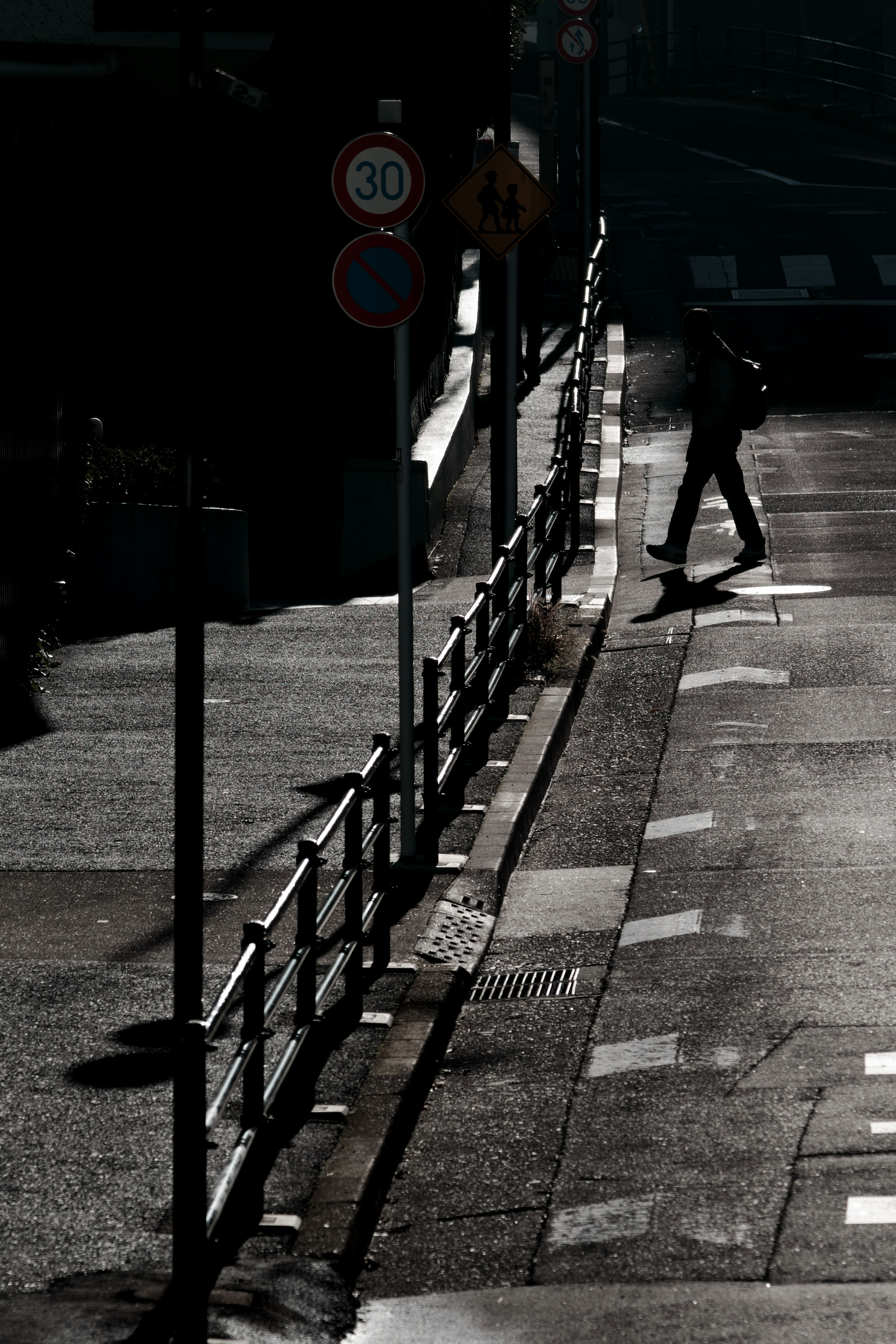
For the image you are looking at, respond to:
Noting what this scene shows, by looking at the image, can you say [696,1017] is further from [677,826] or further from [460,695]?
[460,695]

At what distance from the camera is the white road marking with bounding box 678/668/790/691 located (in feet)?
42.0

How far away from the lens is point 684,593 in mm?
15617

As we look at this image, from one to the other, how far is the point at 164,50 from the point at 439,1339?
10.5 metres

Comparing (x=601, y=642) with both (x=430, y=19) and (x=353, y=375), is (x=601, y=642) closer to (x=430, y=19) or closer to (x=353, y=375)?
(x=353, y=375)

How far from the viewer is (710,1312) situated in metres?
5.13

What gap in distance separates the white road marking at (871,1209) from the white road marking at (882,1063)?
3.23ft

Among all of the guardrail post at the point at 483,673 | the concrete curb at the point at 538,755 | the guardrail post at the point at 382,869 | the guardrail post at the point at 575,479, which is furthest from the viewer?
the guardrail post at the point at 575,479

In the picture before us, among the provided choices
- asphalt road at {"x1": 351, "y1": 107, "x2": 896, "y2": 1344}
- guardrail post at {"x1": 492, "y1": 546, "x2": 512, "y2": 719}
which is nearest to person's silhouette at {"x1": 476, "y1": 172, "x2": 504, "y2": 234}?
guardrail post at {"x1": 492, "y1": 546, "x2": 512, "y2": 719}

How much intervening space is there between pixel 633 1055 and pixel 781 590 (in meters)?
8.74

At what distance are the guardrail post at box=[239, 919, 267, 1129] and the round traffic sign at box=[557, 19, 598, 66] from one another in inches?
889

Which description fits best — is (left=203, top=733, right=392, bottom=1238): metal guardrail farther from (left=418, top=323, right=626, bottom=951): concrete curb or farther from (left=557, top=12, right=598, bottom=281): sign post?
(left=557, top=12, right=598, bottom=281): sign post

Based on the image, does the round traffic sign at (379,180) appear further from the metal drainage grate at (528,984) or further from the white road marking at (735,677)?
the white road marking at (735,677)

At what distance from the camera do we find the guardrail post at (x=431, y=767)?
9.14m

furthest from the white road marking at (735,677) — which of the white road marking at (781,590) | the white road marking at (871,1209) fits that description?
the white road marking at (871,1209)
